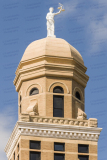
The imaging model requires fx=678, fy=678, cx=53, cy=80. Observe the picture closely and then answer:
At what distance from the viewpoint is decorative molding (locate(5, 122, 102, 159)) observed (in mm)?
63594

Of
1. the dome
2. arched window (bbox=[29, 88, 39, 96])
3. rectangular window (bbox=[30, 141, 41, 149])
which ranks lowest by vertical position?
rectangular window (bbox=[30, 141, 41, 149])

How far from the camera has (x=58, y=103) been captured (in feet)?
218

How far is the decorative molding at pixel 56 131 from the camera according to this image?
6359 centimetres

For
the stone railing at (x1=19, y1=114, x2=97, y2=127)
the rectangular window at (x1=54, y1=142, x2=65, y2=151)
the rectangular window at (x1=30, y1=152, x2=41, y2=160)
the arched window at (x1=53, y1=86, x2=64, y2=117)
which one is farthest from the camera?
Answer: the arched window at (x1=53, y1=86, x2=64, y2=117)

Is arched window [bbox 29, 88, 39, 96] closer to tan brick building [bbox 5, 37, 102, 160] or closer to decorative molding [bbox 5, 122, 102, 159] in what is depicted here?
tan brick building [bbox 5, 37, 102, 160]

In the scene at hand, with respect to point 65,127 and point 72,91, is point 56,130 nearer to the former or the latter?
point 65,127

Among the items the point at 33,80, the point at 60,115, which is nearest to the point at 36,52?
the point at 33,80

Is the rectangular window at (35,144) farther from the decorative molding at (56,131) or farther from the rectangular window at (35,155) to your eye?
the decorative molding at (56,131)

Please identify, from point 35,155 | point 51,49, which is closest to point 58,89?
point 51,49

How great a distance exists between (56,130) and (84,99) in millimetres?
6451

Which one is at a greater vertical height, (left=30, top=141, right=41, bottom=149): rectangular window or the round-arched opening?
the round-arched opening

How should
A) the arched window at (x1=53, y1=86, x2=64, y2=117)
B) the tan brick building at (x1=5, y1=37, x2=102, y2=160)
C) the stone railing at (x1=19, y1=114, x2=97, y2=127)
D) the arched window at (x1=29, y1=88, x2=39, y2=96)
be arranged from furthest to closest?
the arched window at (x1=29, y1=88, x2=39, y2=96) < the arched window at (x1=53, y1=86, x2=64, y2=117) < the stone railing at (x1=19, y1=114, x2=97, y2=127) < the tan brick building at (x1=5, y1=37, x2=102, y2=160)

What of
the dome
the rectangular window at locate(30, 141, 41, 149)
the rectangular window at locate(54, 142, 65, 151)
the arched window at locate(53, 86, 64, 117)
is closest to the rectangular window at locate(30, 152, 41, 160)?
the rectangular window at locate(30, 141, 41, 149)

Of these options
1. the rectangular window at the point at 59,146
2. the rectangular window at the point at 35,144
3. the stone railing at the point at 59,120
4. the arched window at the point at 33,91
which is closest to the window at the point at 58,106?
the stone railing at the point at 59,120
